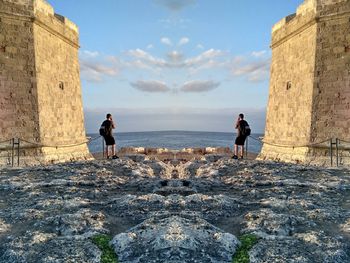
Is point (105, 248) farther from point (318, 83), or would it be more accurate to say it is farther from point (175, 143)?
point (175, 143)

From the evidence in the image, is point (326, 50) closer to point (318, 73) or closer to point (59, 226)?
point (318, 73)

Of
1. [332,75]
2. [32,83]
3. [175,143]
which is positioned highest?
[332,75]

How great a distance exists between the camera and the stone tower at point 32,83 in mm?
15148

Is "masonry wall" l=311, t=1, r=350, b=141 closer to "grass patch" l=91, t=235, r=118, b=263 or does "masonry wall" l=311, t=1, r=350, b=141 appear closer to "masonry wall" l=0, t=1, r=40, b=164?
"grass patch" l=91, t=235, r=118, b=263

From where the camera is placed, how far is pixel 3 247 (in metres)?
4.20

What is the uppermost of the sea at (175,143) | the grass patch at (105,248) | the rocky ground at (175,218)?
the rocky ground at (175,218)

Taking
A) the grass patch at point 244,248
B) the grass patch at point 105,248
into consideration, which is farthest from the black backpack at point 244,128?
the grass patch at point 105,248

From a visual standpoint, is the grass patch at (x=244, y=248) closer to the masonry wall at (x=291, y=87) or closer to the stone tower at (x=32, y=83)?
the stone tower at (x=32, y=83)

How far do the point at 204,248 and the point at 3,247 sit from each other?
8.67 ft

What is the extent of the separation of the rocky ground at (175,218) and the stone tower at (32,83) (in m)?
6.96

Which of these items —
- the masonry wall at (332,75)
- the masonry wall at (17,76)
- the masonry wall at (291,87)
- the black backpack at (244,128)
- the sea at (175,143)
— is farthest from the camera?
the sea at (175,143)

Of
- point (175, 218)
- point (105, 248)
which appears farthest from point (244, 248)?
point (105, 248)

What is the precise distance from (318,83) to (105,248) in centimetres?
1483

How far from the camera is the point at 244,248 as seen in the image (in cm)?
425
